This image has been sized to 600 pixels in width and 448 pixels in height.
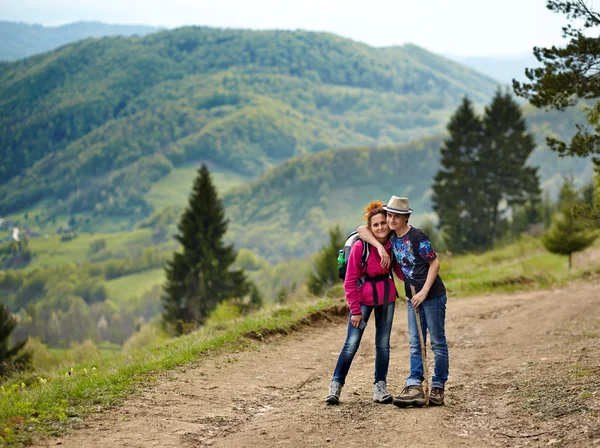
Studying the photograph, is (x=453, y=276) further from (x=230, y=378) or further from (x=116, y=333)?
(x=116, y=333)

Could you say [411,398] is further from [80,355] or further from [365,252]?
[80,355]

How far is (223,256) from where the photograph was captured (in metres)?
59.8

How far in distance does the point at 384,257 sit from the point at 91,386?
3934 millimetres

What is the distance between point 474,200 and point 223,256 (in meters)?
21.8

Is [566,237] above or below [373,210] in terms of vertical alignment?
below

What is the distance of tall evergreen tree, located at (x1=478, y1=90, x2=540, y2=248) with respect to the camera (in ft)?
184

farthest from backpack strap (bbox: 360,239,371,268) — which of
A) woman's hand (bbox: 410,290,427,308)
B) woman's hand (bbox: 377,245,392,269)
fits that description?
woman's hand (bbox: 410,290,427,308)

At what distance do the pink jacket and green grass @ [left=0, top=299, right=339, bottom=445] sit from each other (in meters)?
2.99

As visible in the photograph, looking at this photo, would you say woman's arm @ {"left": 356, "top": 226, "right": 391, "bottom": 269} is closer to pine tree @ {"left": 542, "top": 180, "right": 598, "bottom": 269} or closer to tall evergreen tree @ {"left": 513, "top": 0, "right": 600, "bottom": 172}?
tall evergreen tree @ {"left": 513, "top": 0, "right": 600, "bottom": 172}

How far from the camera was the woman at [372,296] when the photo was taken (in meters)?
7.66

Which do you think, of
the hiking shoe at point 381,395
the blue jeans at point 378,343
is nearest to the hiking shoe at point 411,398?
the hiking shoe at point 381,395

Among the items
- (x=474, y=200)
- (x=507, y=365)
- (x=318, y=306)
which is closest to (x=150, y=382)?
(x=507, y=365)

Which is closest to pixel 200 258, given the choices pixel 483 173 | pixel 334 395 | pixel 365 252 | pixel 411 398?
pixel 483 173

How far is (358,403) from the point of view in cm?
805
